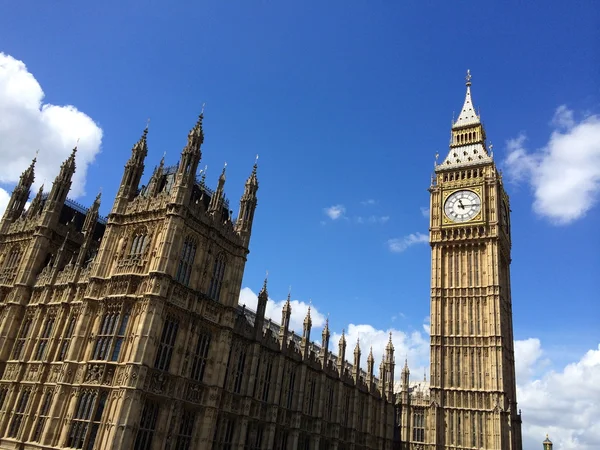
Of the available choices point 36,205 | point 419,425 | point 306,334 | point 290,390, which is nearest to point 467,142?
point 419,425

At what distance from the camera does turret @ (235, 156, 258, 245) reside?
43.5m

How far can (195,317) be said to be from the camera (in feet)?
123

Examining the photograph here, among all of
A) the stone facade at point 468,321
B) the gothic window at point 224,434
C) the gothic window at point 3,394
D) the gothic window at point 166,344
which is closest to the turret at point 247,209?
the gothic window at point 166,344

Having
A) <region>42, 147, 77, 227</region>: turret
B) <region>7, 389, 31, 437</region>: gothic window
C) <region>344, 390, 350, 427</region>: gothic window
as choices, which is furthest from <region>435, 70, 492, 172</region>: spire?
<region>7, 389, 31, 437</region>: gothic window

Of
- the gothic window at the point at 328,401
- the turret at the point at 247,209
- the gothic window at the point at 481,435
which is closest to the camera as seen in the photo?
the turret at the point at 247,209

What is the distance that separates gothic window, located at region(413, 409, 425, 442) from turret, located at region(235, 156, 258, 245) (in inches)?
1444

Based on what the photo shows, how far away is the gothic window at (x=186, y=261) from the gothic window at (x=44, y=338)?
12225 mm

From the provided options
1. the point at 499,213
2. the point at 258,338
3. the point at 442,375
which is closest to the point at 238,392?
the point at 258,338

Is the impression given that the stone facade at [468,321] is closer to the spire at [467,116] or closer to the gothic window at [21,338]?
the spire at [467,116]

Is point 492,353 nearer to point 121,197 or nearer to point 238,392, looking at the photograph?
point 238,392

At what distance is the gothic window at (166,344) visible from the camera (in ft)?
113

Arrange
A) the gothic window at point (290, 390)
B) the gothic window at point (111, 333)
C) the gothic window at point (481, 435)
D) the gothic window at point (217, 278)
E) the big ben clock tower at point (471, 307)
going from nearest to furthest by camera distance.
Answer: the gothic window at point (111, 333) < the gothic window at point (217, 278) < the gothic window at point (290, 390) < the gothic window at point (481, 435) < the big ben clock tower at point (471, 307)

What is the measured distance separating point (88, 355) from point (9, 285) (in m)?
14.6

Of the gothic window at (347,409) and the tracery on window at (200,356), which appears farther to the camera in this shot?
the gothic window at (347,409)
